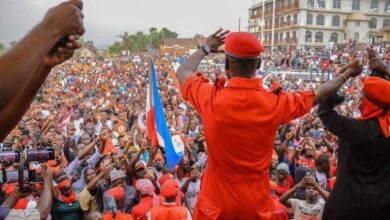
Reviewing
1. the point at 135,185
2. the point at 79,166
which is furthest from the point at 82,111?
the point at 135,185

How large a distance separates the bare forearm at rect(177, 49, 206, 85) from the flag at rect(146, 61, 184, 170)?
3.30 metres

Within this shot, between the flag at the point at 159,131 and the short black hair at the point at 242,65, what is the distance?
3.57m

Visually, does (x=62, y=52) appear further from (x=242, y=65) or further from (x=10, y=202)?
(x=10, y=202)

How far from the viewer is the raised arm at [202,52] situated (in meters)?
2.33

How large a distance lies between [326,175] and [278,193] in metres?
0.78

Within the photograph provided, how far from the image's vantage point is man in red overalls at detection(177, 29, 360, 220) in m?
2.05

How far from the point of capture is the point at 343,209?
2586mm

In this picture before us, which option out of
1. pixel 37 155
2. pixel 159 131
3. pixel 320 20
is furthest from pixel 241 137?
pixel 320 20

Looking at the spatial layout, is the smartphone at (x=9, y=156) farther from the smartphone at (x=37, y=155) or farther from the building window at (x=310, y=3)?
the building window at (x=310, y=3)

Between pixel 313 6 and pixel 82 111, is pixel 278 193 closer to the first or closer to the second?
pixel 82 111

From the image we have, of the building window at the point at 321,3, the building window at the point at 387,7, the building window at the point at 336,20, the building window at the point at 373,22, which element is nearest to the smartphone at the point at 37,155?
the building window at the point at 321,3

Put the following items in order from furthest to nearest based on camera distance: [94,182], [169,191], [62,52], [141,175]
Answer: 1. [141,175]
2. [94,182]
3. [169,191]
4. [62,52]

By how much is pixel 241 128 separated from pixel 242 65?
30cm

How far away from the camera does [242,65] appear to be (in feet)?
6.87
